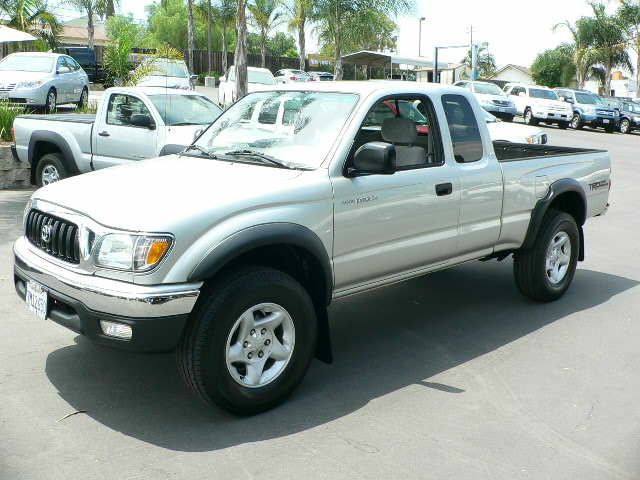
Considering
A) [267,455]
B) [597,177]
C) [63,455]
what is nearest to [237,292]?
[267,455]

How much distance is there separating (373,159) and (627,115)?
32532 mm

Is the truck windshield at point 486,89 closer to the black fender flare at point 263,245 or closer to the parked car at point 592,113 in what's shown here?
the parked car at point 592,113

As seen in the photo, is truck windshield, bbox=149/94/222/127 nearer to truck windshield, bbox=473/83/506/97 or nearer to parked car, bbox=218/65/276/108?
parked car, bbox=218/65/276/108

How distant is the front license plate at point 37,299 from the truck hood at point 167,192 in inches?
19.0

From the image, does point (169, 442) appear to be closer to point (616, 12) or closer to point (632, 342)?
point (632, 342)

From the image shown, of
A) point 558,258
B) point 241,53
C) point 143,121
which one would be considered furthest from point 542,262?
point 241,53

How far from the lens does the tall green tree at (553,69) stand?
68594 mm

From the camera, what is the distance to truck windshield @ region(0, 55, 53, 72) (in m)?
19.0

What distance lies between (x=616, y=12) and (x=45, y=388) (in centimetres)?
5515

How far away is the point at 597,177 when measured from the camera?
22.8 ft

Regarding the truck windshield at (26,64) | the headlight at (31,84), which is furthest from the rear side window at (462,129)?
the truck windshield at (26,64)

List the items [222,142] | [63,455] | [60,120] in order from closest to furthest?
[63,455] → [222,142] → [60,120]

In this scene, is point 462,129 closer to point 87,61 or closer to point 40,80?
point 40,80

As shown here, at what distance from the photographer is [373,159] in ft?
15.2
